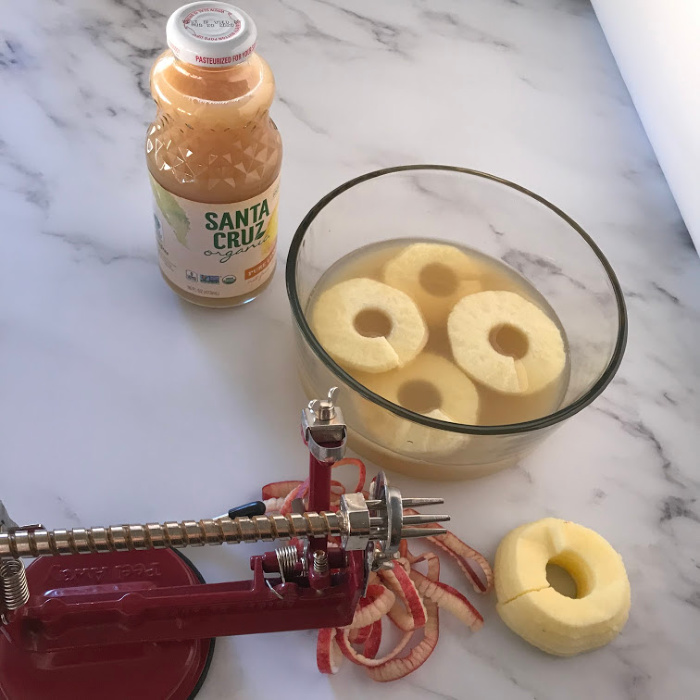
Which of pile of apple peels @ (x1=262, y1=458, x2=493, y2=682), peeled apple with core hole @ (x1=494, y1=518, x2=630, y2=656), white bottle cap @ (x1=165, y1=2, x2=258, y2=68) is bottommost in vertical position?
pile of apple peels @ (x1=262, y1=458, x2=493, y2=682)

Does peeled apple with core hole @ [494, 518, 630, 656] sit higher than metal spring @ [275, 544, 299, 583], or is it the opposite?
metal spring @ [275, 544, 299, 583]

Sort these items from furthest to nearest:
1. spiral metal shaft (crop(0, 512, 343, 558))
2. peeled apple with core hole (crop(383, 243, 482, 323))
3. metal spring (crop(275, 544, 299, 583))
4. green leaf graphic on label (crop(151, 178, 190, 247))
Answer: peeled apple with core hole (crop(383, 243, 482, 323))
green leaf graphic on label (crop(151, 178, 190, 247))
metal spring (crop(275, 544, 299, 583))
spiral metal shaft (crop(0, 512, 343, 558))

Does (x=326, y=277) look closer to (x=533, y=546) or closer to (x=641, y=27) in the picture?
(x=533, y=546)

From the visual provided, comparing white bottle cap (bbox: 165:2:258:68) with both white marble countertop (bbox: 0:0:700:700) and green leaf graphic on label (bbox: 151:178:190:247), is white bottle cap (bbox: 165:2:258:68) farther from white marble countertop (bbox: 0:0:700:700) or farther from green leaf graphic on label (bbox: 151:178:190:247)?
white marble countertop (bbox: 0:0:700:700)

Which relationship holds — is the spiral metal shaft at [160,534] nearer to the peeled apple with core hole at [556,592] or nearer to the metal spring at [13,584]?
the metal spring at [13,584]

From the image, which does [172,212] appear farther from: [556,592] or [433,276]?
[556,592]

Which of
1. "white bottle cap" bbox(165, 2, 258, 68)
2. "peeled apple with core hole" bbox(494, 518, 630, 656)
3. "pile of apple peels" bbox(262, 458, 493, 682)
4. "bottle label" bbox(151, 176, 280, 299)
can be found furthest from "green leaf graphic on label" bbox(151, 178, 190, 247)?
"peeled apple with core hole" bbox(494, 518, 630, 656)

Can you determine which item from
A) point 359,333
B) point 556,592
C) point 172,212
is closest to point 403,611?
point 556,592

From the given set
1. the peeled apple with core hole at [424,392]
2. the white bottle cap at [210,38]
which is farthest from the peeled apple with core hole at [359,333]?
the white bottle cap at [210,38]
